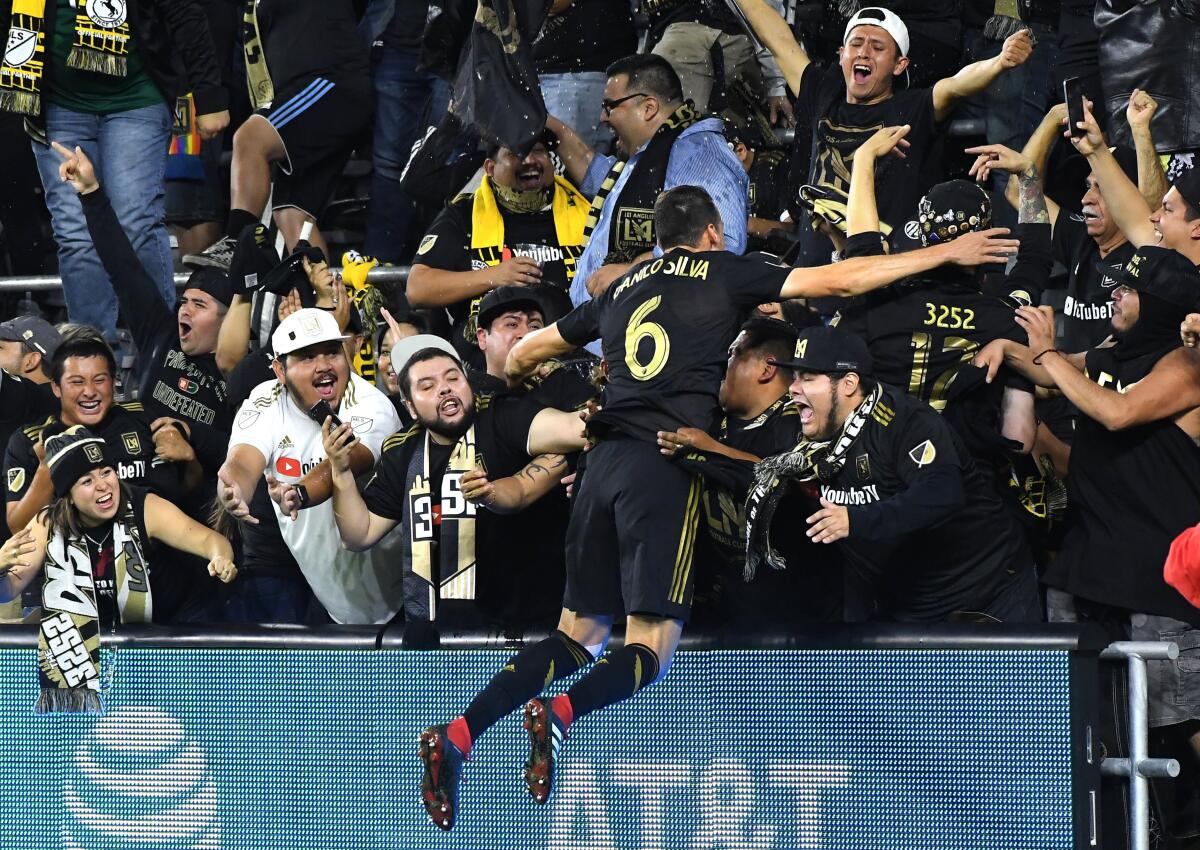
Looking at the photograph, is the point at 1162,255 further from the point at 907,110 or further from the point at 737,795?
the point at 737,795

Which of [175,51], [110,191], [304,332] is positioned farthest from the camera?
[175,51]

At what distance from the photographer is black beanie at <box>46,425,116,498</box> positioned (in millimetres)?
7242

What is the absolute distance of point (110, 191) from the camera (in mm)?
9445

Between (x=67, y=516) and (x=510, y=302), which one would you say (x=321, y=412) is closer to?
(x=510, y=302)

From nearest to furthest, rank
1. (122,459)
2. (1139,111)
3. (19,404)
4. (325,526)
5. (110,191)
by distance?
1. (325,526)
2. (1139,111)
3. (122,459)
4. (19,404)
5. (110,191)

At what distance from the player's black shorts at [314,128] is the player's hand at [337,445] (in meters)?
3.07

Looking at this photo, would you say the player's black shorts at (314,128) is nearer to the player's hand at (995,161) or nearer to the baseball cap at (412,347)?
the baseball cap at (412,347)

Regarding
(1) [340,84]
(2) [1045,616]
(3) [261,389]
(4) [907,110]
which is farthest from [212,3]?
(2) [1045,616]

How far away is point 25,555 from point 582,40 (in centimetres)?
411

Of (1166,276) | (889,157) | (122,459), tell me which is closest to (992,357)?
(1166,276)

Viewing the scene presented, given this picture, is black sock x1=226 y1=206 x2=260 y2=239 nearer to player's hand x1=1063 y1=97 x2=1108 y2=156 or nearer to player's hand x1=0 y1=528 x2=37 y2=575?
player's hand x1=0 y1=528 x2=37 y2=575

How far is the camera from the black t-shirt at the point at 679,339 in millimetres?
6445

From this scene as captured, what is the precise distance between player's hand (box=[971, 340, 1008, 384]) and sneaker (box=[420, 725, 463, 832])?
2392 mm

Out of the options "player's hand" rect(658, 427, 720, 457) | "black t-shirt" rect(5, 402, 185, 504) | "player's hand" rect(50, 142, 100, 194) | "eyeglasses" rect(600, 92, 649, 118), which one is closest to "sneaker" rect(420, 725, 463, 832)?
"player's hand" rect(658, 427, 720, 457)
